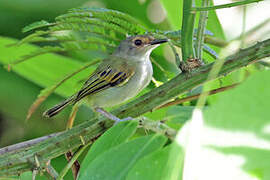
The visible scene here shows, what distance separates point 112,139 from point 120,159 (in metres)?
0.10

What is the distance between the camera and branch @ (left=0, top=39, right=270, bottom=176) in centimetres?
90

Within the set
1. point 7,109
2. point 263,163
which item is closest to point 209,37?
point 263,163

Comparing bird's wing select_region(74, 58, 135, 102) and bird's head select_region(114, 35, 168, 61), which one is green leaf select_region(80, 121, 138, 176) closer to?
bird's wing select_region(74, 58, 135, 102)

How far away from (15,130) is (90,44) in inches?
61.6

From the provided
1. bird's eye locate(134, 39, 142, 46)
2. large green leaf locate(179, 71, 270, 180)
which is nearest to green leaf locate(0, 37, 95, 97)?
bird's eye locate(134, 39, 142, 46)

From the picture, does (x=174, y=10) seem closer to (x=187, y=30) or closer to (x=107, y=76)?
(x=107, y=76)

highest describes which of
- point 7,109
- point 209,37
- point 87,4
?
point 87,4

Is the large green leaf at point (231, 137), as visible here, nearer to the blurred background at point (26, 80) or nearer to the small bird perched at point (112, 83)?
the small bird perched at point (112, 83)

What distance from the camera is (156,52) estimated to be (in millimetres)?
2422

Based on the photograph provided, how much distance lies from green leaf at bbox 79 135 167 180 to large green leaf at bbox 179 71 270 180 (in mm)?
249

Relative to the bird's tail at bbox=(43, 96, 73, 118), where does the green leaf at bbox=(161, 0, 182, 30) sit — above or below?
above

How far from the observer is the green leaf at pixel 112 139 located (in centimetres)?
85

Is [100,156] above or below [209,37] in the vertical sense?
below

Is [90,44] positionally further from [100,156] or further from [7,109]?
[7,109]
